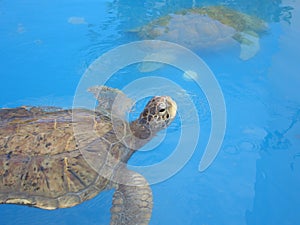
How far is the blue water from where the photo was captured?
7.35 ft

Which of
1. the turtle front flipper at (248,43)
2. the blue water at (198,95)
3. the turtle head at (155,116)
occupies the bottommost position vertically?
the blue water at (198,95)

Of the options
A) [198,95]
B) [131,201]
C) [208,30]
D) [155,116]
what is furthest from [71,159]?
[208,30]

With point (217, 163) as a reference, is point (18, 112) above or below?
above

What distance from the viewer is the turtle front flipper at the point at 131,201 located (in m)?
1.85

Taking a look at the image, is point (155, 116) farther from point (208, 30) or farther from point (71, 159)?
point (208, 30)

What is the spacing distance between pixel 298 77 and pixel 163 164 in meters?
1.82

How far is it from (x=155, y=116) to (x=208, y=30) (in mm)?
2173

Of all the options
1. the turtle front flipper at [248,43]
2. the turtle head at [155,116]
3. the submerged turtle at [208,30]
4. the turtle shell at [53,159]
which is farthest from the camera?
the submerged turtle at [208,30]

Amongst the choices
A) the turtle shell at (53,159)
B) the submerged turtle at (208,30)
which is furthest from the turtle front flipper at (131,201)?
the submerged turtle at (208,30)

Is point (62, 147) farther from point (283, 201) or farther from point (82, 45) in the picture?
point (82, 45)

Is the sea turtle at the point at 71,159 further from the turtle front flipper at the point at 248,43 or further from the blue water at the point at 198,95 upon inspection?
the turtle front flipper at the point at 248,43

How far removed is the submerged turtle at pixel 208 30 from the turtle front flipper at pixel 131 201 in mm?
1883

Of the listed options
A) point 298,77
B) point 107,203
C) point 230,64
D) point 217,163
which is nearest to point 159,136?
point 217,163

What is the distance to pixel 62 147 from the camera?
6.13 ft
